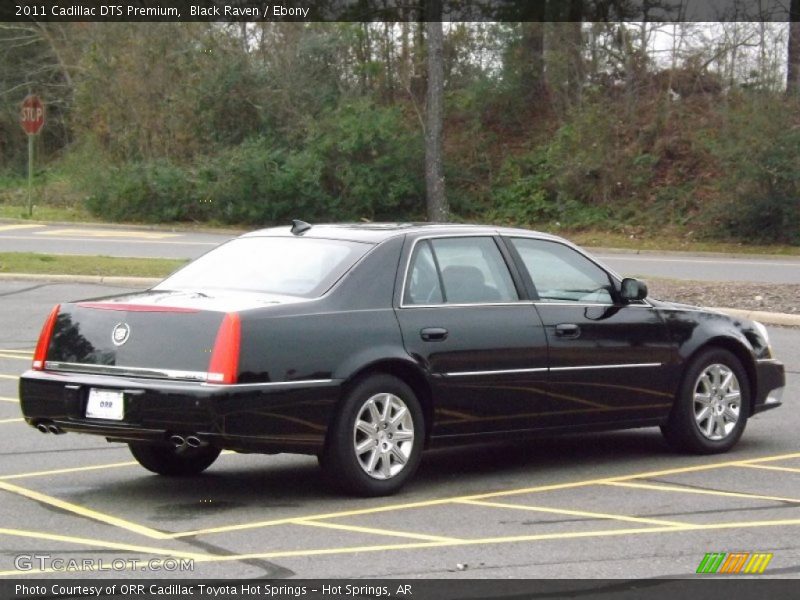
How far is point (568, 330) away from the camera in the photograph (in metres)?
8.96

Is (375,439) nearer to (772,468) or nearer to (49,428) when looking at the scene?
(49,428)

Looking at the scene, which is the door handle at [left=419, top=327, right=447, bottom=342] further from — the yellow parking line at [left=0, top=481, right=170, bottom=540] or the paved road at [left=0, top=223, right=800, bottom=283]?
the paved road at [left=0, top=223, right=800, bottom=283]

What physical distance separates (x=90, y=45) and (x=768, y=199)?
67.8ft

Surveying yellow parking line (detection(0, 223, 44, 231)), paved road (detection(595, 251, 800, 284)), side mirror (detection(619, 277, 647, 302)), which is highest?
side mirror (detection(619, 277, 647, 302))

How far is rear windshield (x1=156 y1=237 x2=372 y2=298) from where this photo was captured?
8.30 metres

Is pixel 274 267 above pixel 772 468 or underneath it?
above

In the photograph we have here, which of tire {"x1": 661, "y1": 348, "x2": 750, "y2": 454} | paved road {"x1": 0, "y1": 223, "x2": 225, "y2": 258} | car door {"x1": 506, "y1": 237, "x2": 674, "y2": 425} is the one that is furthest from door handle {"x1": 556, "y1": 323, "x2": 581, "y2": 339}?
paved road {"x1": 0, "y1": 223, "x2": 225, "y2": 258}

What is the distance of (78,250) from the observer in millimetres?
27562

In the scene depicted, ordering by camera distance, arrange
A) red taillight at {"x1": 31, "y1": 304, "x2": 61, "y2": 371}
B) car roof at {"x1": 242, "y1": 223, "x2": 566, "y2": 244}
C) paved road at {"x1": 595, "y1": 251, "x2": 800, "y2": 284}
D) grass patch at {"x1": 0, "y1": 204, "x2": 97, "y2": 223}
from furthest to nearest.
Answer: grass patch at {"x1": 0, "y1": 204, "x2": 97, "y2": 223} → paved road at {"x1": 595, "y1": 251, "x2": 800, "y2": 284} → car roof at {"x1": 242, "y1": 223, "x2": 566, "y2": 244} → red taillight at {"x1": 31, "y1": 304, "x2": 61, "y2": 371}

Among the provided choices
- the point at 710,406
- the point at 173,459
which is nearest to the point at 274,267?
the point at 173,459

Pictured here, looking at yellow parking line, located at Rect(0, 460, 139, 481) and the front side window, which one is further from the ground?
the front side window

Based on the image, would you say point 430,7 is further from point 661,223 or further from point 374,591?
point 374,591

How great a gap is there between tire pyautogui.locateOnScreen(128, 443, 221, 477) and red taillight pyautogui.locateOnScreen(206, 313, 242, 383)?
130cm

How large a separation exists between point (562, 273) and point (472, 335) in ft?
3.58
